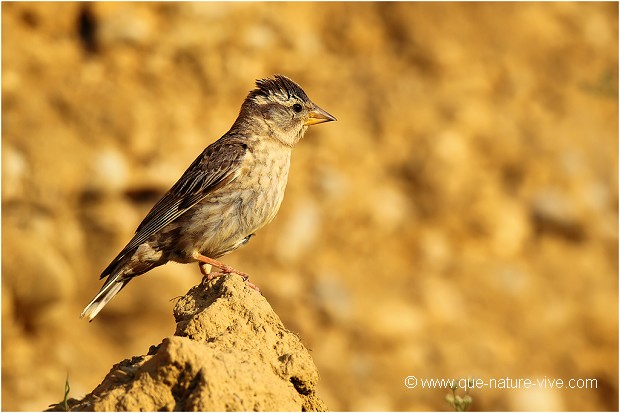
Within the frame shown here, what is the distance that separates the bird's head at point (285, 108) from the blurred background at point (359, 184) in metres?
4.64

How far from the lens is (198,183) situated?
8.35 meters

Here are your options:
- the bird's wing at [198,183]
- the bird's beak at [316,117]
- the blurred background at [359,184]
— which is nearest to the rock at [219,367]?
the bird's wing at [198,183]

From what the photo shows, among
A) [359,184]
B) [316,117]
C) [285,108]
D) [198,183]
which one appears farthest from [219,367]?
[359,184]

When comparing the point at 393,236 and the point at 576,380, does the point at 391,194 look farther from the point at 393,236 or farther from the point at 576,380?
the point at 576,380

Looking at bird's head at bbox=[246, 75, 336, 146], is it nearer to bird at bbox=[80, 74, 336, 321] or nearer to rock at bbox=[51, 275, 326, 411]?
bird at bbox=[80, 74, 336, 321]

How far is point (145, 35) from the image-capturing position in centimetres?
1409

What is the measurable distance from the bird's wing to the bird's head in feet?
1.26

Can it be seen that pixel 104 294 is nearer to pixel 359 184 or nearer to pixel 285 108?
pixel 285 108

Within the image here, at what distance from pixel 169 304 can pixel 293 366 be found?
25.0 ft

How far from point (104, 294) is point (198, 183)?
1.15 metres

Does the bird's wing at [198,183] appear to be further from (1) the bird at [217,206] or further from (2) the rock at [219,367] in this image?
(2) the rock at [219,367]

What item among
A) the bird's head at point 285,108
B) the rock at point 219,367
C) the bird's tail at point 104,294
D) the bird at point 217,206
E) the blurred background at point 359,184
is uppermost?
the blurred background at point 359,184

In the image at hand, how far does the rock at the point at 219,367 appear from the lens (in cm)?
521

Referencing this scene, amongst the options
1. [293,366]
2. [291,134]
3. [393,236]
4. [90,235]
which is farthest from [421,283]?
[293,366]
